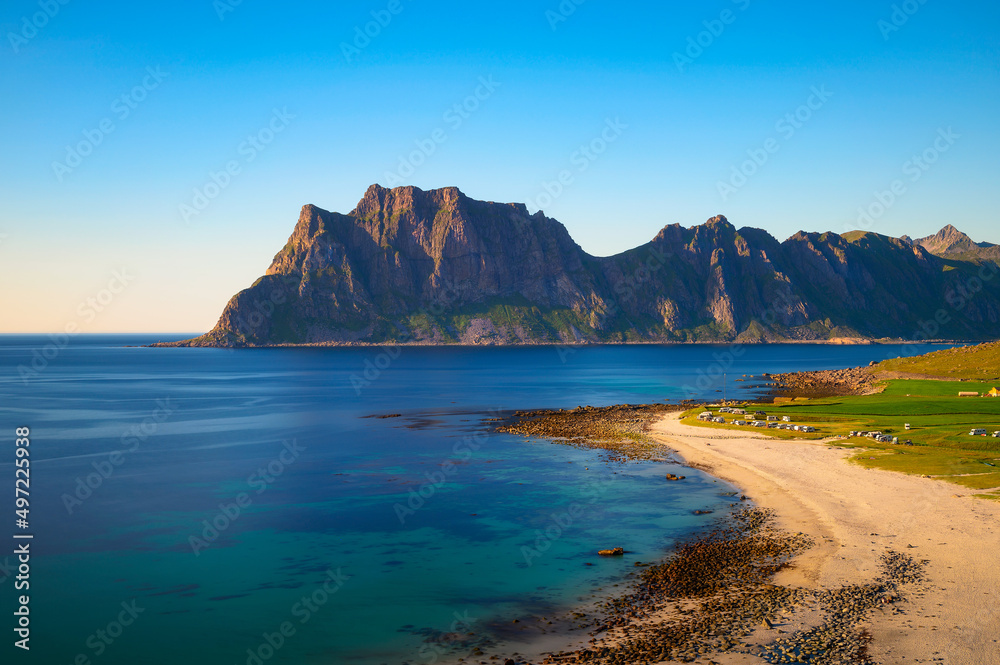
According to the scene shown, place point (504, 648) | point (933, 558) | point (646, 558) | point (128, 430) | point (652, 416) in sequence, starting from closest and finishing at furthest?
point (504, 648)
point (933, 558)
point (646, 558)
point (128, 430)
point (652, 416)

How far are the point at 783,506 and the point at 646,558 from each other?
15.1m

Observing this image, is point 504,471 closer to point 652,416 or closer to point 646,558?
point 646,558

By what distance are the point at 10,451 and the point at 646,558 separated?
7134 cm

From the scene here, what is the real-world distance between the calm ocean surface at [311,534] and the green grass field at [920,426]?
16.9 m

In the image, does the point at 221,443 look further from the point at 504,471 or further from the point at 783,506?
the point at 783,506

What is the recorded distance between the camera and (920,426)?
70.6m

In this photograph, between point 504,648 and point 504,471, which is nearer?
point 504,648

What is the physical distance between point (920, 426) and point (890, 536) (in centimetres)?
4173

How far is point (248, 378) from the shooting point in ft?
628

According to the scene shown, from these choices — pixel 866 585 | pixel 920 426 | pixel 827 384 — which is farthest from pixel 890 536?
pixel 827 384

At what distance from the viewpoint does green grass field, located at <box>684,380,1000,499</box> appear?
50688 millimetres

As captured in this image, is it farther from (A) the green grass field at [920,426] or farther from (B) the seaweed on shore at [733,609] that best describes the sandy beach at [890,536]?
(A) the green grass field at [920,426]

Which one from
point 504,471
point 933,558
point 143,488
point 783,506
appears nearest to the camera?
point 933,558

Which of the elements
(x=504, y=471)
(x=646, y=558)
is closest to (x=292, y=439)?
(x=504, y=471)
